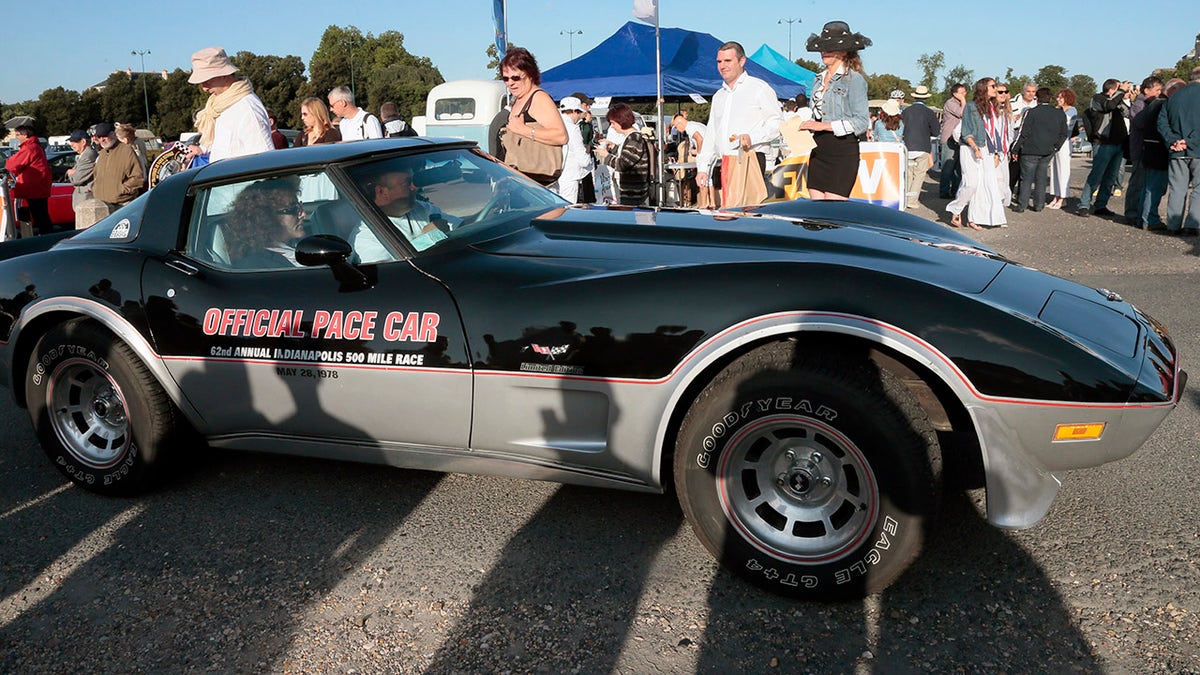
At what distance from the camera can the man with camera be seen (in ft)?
38.5

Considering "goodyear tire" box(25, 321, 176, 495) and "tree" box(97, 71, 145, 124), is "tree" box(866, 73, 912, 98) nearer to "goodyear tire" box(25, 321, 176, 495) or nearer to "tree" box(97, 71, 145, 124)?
"tree" box(97, 71, 145, 124)

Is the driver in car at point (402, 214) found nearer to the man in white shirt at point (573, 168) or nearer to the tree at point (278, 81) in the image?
the man in white shirt at point (573, 168)

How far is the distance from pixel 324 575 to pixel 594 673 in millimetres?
1107

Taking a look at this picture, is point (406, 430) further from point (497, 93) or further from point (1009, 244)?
point (497, 93)

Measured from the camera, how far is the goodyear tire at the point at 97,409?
3.60m

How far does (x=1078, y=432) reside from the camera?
2.49 m

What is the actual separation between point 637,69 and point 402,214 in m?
13.8

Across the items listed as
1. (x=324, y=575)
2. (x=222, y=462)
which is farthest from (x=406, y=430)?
(x=222, y=462)

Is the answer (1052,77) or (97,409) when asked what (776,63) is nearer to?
(97,409)

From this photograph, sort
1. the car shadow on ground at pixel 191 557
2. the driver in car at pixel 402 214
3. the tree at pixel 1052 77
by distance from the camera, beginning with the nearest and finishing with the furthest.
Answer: the car shadow on ground at pixel 191 557, the driver in car at pixel 402 214, the tree at pixel 1052 77

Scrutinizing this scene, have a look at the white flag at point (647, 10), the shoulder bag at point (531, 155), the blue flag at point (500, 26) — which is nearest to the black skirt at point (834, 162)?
the shoulder bag at point (531, 155)

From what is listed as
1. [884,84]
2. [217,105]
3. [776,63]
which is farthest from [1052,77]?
[217,105]

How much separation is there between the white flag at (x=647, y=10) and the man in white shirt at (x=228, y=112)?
6.08m

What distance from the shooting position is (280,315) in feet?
10.8
